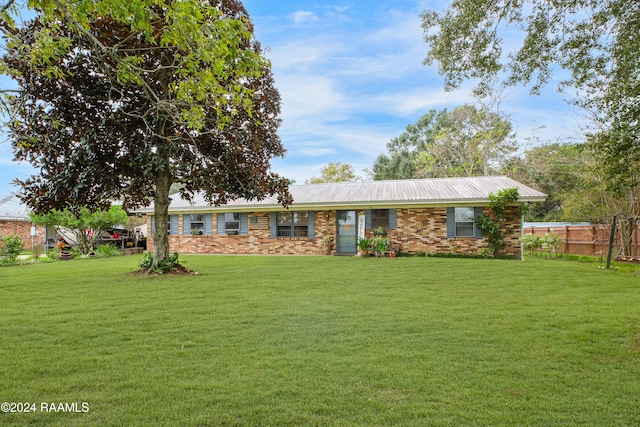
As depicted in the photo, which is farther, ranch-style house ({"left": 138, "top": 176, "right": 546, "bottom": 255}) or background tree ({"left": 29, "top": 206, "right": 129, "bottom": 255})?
background tree ({"left": 29, "top": 206, "right": 129, "bottom": 255})

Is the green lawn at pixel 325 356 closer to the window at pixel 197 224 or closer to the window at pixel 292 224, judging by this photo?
the window at pixel 292 224

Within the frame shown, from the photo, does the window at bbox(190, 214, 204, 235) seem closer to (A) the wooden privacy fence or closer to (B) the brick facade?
(B) the brick facade

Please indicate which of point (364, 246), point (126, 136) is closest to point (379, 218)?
point (364, 246)

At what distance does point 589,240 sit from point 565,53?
44.3 feet

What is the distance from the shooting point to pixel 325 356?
158 inches

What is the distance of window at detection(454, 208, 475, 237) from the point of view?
1575 cm

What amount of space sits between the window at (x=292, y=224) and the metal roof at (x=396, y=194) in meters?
0.66

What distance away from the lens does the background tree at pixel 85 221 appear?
17547 millimetres

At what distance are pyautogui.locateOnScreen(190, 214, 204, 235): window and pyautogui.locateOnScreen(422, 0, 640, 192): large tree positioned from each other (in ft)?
47.8

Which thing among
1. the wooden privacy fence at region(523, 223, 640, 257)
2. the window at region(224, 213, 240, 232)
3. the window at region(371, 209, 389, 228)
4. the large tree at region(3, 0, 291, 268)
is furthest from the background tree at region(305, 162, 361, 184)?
the large tree at region(3, 0, 291, 268)

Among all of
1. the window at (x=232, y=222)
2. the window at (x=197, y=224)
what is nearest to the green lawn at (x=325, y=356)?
the window at (x=232, y=222)

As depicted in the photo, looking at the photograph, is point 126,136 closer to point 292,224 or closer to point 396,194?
point 292,224

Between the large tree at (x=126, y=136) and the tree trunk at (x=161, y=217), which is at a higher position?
the large tree at (x=126, y=136)

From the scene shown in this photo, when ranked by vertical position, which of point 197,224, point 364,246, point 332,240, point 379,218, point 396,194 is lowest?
point 364,246
